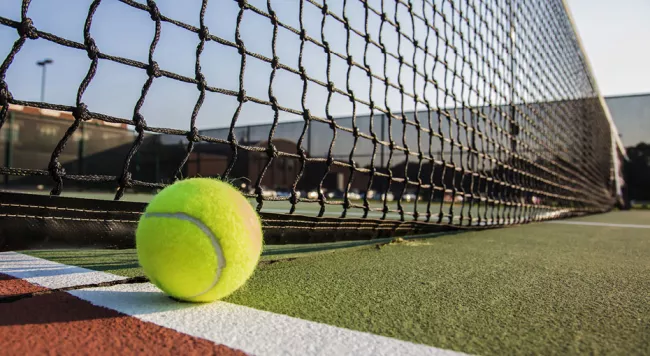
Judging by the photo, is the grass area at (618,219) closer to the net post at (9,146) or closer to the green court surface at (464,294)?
A: the green court surface at (464,294)

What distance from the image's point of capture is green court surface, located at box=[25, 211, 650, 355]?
2.45 feet

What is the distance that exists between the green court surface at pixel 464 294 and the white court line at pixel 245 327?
0.14 feet

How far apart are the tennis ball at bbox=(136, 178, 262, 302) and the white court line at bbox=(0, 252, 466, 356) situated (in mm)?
48

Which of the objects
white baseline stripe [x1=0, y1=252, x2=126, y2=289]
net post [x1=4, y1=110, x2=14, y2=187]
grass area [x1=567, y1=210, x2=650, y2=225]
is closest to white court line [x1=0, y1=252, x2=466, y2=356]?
white baseline stripe [x1=0, y1=252, x2=126, y2=289]

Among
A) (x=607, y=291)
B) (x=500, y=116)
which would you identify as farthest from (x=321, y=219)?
(x=500, y=116)

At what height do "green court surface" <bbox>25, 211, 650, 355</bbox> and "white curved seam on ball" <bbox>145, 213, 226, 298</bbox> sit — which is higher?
"white curved seam on ball" <bbox>145, 213, 226, 298</bbox>

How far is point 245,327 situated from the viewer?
76 cm

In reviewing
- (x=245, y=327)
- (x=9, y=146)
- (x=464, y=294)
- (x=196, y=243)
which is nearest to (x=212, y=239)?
(x=196, y=243)

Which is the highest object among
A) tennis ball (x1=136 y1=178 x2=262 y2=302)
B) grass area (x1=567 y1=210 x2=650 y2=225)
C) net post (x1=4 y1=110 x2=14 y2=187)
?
net post (x1=4 y1=110 x2=14 y2=187)

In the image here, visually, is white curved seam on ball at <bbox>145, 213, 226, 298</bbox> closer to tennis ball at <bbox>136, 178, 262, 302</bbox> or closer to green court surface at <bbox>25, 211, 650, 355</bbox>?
tennis ball at <bbox>136, 178, 262, 302</bbox>

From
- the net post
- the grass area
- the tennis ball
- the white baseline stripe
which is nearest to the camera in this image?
the tennis ball

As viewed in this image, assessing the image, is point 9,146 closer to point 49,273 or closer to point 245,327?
point 49,273

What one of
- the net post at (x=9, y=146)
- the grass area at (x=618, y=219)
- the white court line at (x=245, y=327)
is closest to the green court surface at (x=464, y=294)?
the white court line at (x=245, y=327)

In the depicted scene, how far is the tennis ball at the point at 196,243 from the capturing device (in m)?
0.83
